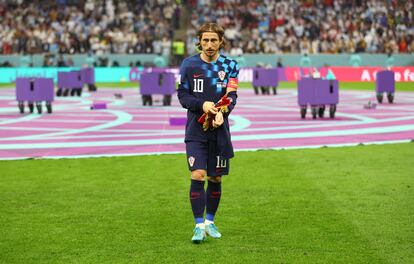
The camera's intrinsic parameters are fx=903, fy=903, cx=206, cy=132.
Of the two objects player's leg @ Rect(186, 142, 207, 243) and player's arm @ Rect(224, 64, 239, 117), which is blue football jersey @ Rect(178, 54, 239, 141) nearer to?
player's arm @ Rect(224, 64, 239, 117)

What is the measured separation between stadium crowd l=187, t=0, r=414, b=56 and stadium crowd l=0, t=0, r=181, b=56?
218cm

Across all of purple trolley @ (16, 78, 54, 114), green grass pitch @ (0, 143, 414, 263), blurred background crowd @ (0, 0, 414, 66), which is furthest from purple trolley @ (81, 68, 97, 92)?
green grass pitch @ (0, 143, 414, 263)

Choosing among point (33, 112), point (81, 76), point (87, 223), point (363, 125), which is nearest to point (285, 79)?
point (81, 76)

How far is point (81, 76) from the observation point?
39188 mm

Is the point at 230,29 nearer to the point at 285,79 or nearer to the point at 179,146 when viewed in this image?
the point at 285,79

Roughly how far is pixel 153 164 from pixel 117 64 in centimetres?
3981

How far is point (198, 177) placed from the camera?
8.86 metres

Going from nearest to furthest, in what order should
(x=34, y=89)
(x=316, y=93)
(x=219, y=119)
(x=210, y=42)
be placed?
(x=219, y=119) → (x=210, y=42) → (x=316, y=93) → (x=34, y=89)

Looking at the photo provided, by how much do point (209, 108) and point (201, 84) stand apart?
41 cm

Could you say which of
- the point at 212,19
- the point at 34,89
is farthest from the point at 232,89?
the point at 212,19

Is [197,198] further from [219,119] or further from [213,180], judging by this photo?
[219,119]

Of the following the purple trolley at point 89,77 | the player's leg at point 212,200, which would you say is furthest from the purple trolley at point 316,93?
the purple trolley at point 89,77

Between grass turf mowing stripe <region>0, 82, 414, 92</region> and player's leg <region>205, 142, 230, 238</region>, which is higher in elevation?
player's leg <region>205, 142, 230, 238</region>

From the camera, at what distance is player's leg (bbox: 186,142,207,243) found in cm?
884
